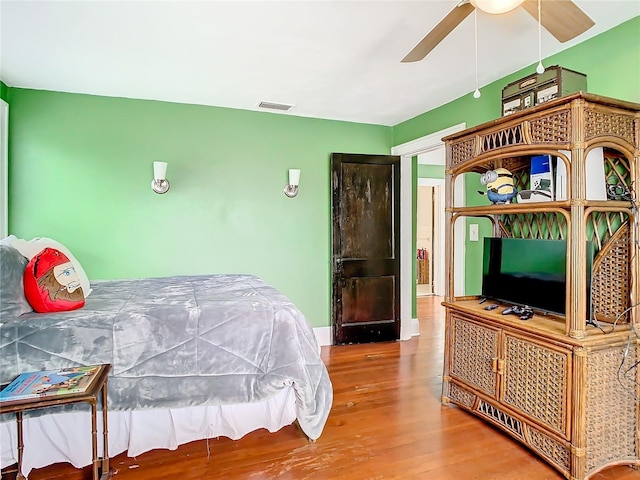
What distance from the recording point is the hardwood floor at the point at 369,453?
197cm

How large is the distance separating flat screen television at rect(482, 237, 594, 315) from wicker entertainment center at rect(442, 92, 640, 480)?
109 mm

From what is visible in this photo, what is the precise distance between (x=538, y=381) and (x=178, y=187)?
10.8 ft

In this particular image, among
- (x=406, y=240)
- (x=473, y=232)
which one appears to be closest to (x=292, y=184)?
(x=406, y=240)

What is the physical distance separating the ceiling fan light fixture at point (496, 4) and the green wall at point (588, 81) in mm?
1169

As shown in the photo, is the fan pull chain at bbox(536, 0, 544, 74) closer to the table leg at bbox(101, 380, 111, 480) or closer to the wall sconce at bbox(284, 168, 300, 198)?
the wall sconce at bbox(284, 168, 300, 198)

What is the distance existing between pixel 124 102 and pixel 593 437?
13.8 feet

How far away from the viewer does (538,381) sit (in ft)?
6.86

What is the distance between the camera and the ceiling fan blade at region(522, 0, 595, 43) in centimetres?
162

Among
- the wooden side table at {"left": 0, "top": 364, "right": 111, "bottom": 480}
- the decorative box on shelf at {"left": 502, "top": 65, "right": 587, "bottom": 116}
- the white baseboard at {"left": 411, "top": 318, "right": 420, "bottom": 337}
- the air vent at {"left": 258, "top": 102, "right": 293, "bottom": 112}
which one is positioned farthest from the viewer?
the white baseboard at {"left": 411, "top": 318, "right": 420, "bottom": 337}

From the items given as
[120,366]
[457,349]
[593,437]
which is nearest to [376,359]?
[457,349]

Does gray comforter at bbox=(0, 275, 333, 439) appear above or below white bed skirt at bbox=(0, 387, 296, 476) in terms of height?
above

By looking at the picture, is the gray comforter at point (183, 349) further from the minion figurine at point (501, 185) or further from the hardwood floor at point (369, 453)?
the minion figurine at point (501, 185)

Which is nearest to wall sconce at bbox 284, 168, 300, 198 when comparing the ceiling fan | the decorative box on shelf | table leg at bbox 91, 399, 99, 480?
the decorative box on shelf

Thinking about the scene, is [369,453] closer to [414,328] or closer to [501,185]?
[501,185]
